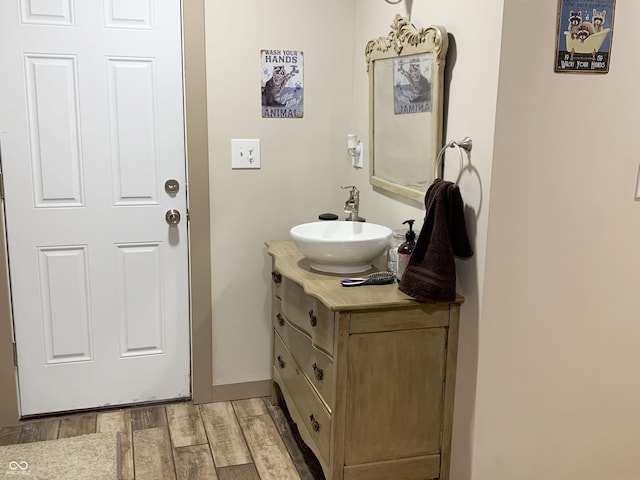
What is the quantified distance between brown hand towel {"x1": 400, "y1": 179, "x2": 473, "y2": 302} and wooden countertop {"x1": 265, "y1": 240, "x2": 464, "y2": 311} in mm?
64

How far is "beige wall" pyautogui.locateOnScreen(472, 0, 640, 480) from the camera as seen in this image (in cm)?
186

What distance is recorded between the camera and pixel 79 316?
2.77 m

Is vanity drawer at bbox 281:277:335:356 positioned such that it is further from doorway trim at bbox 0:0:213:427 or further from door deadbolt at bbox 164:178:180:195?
door deadbolt at bbox 164:178:180:195

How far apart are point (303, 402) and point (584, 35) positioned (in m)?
1.56

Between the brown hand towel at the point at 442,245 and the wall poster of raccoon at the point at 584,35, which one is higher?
the wall poster of raccoon at the point at 584,35

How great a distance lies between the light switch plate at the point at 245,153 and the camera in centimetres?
277

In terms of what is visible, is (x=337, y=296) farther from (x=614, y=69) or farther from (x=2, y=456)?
(x=2, y=456)

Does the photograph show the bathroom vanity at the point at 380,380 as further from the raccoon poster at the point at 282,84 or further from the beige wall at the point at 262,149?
the raccoon poster at the point at 282,84

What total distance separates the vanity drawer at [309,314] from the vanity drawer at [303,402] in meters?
0.21

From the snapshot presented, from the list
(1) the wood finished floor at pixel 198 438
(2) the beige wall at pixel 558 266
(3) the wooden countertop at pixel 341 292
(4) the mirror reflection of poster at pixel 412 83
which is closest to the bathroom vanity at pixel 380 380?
(3) the wooden countertop at pixel 341 292

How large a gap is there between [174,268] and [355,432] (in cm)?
121

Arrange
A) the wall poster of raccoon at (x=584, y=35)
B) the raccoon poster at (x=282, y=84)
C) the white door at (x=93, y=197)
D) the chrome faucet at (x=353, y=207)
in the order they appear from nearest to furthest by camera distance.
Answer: the wall poster of raccoon at (x=584, y=35)
the white door at (x=93, y=197)
the chrome faucet at (x=353, y=207)
the raccoon poster at (x=282, y=84)

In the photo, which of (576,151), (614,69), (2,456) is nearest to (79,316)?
(2,456)

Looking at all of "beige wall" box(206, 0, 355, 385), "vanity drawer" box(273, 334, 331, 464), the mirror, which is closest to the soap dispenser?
the mirror
